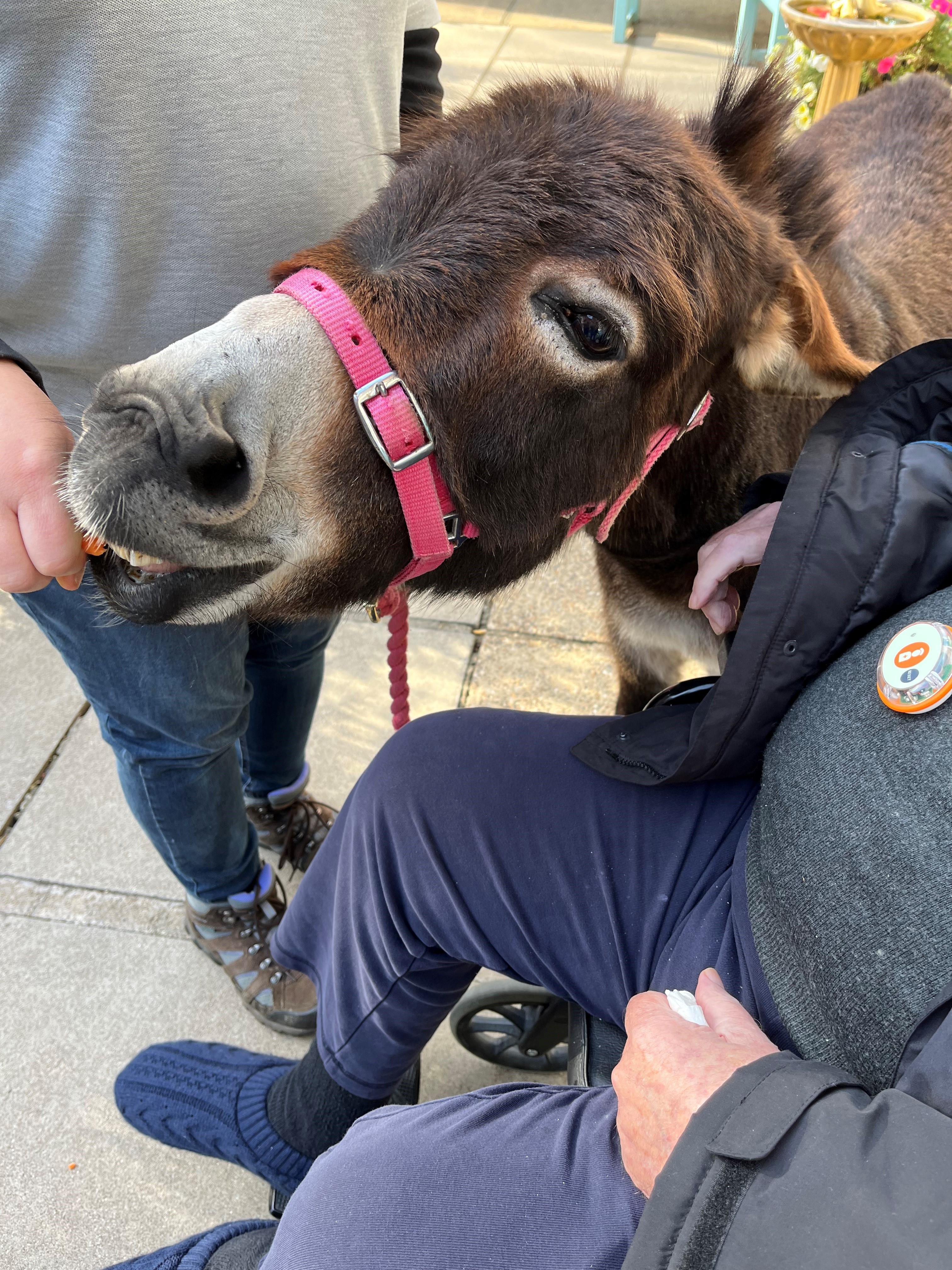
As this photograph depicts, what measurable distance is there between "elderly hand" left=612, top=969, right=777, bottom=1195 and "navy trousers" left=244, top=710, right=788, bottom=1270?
0.10m

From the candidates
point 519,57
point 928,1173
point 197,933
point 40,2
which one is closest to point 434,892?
point 928,1173

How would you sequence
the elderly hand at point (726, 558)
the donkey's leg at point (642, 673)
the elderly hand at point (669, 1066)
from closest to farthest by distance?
1. the elderly hand at point (669, 1066)
2. the elderly hand at point (726, 558)
3. the donkey's leg at point (642, 673)

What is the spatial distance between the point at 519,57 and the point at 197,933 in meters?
5.88

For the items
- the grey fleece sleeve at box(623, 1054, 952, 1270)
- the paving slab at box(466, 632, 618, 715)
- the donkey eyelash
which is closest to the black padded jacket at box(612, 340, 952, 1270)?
the grey fleece sleeve at box(623, 1054, 952, 1270)

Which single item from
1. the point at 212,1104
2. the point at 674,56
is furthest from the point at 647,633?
the point at 674,56

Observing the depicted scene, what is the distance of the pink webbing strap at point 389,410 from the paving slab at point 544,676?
157 cm

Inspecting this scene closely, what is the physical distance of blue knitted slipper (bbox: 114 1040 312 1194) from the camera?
1774 millimetres

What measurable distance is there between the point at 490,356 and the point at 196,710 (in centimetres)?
86

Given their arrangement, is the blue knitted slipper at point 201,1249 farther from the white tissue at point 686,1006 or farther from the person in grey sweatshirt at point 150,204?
the white tissue at point 686,1006

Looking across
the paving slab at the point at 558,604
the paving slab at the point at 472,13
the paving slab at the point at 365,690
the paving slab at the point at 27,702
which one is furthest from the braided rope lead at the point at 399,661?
the paving slab at the point at 472,13

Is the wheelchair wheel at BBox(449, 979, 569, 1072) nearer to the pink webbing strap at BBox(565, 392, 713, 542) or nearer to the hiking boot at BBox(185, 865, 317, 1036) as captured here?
the hiking boot at BBox(185, 865, 317, 1036)

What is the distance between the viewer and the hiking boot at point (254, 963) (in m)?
2.15

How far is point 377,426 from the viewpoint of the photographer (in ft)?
3.91

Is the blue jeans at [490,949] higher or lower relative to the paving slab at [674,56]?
lower
